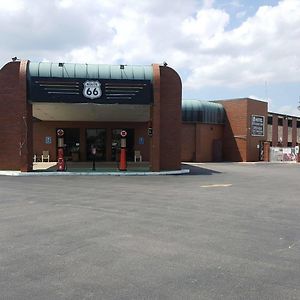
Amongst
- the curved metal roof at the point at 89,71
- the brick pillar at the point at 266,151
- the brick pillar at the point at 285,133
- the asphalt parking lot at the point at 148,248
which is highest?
the curved metal roof at the point at 89,71

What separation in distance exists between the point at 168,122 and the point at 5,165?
9373 mm

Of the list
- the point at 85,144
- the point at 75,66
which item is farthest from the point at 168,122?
the point at 85,144

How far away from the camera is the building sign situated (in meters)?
46.6

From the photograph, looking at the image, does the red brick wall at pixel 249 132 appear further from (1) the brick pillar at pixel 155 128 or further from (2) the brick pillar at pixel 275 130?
(1) the brick pillar at pixel 155 128

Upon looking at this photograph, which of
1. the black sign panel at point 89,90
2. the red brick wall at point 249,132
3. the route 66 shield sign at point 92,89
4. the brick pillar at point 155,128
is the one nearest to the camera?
the black sign panel at point 89,90

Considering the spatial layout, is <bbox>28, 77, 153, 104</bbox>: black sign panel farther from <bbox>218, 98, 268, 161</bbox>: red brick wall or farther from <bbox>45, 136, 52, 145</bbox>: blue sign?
<bbox>218, 98, 268, 161</bbox>: red brick wall

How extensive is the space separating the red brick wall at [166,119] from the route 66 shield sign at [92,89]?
10.1 ft

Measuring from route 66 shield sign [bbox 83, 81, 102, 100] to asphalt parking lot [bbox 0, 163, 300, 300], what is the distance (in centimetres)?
1151

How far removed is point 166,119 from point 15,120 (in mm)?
8309

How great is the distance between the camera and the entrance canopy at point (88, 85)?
23.8 metres

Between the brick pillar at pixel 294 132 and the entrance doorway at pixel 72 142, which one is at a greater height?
the brick pillar at pixel 294 132

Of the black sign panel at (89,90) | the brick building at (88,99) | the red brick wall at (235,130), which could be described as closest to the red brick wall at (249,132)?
the red brick wall at (235,130)

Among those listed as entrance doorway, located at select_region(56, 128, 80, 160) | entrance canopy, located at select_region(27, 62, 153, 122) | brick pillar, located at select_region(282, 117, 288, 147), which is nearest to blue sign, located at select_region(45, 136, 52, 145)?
entrance doorway, located at select_region(56, 128, 80, 160)

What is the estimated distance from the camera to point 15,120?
79.5ft
